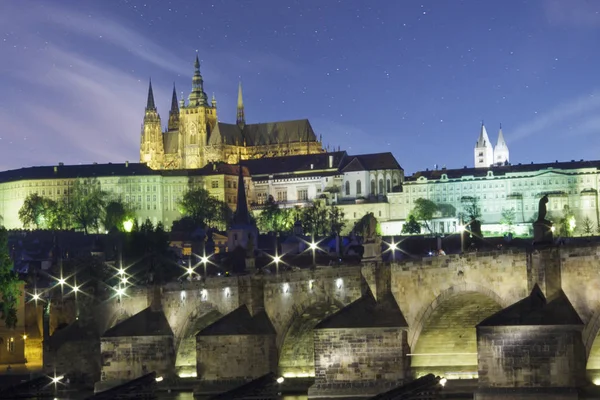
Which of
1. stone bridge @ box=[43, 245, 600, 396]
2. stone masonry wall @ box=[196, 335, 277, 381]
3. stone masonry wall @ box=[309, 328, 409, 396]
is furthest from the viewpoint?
stone masonry wall @ box=[196, 335, 277, 381]

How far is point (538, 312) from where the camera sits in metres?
47.5

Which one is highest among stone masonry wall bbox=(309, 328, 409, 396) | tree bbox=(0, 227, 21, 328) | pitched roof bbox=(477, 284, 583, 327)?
tree bbox=(0, 227, 21, 328)

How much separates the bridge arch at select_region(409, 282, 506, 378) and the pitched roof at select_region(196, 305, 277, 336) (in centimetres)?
1162

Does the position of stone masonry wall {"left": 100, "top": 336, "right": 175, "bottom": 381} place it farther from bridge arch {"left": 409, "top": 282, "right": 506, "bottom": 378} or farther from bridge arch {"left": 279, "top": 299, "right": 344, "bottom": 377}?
bridge arch {"left": 409, "top": 282, "right": 506, "bottom": 378}

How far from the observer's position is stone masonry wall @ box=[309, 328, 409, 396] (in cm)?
5662

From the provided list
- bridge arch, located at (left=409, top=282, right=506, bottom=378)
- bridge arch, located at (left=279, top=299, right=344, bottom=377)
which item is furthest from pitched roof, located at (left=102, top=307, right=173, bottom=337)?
bridge arch, located at (left=409, top=282, right=506, bottom=378)

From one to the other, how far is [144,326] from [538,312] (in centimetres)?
3420

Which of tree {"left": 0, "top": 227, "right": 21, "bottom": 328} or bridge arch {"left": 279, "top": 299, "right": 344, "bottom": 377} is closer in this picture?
tree {"left": 0, "top": 227, "right": 21, "bottom": 328}

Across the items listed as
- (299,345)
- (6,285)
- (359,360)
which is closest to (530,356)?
(359,360)

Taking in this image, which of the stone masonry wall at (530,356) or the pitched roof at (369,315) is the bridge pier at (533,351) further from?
the pitched roof at (369,315)

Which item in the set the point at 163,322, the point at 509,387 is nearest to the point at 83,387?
the point at 163,322

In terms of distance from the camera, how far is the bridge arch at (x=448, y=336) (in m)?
55.8

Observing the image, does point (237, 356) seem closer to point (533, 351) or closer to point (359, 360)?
point (359, 360)

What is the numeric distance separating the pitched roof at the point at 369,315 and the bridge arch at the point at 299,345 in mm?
7794
